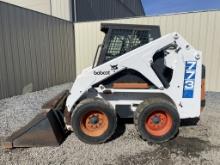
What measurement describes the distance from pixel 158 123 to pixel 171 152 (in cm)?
55

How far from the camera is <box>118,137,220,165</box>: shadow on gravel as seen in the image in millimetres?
3027

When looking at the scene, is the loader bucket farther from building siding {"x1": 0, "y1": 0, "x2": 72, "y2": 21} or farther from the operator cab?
building siding {"x1": 0, "y1": 0, "x2": 72, "y2": 21}

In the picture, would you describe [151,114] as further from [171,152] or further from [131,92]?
[171,152]

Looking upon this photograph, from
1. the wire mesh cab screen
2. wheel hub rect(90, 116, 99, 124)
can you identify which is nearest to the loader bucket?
wheel hub rect(90, 116, 99, 124)

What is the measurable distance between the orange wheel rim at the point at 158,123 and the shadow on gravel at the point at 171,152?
22 cm

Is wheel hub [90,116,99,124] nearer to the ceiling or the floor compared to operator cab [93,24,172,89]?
nearer to the floor

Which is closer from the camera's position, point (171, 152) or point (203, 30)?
point (171, 152)

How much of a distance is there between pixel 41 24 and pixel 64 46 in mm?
1673

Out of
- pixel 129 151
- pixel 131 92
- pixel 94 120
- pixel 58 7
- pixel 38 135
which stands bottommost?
pixel 129 151

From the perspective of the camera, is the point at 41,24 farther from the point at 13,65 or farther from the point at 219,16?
the point at 219,16

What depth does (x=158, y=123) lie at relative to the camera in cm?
363

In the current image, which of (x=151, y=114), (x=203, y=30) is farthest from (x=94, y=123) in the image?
(x=203, y=30)

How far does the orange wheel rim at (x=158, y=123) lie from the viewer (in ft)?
11.8

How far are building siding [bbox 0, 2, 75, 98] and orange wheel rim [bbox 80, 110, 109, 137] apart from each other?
12.4ft
